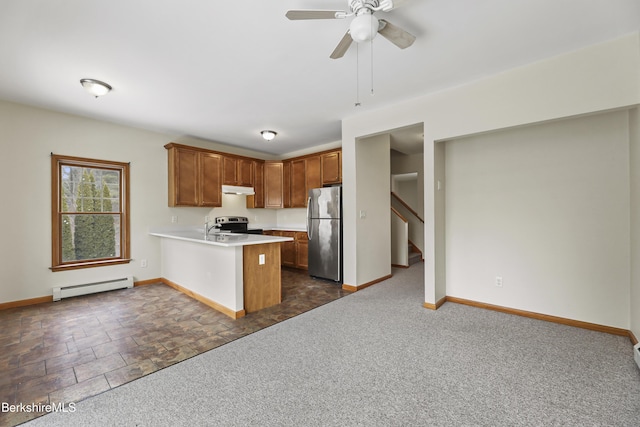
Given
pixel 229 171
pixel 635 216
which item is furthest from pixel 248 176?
pixel 635 216

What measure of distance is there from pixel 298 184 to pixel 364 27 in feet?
13.5

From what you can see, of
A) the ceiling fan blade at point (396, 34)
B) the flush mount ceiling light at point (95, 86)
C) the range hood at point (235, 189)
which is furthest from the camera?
the range hood at point (235, 189)

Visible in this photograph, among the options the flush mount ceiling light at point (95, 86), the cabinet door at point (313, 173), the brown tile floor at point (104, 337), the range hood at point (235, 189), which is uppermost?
the flush mount ceiling light at point (95, 86)

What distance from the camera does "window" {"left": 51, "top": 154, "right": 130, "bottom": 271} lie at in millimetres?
3920

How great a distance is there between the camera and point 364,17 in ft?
5.88

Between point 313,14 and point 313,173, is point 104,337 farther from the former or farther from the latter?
point 313,173

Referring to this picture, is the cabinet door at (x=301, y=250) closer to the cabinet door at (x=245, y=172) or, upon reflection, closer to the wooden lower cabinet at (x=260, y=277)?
the cabinet door at (x=245, y=172)

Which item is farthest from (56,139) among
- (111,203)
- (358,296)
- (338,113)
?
(358,296)

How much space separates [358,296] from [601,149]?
3109mm

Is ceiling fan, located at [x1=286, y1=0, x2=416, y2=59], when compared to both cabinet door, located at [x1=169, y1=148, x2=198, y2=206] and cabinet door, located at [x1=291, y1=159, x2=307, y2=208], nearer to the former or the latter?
cabinet door, located at [x1=291, y1=159, x2=307, y2=208]

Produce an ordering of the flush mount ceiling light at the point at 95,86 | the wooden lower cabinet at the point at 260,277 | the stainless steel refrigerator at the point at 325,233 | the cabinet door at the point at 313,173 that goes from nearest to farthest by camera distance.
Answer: the flush mount ceiling light at the point at 95,86
the wooden lower cabinet at the point at 260,277
the stainless steel refrigerator at the point at 325,233
the cabinet door at the point at 313,173

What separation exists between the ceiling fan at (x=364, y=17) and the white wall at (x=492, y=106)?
58.5 inches

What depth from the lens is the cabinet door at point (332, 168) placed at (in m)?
5.07

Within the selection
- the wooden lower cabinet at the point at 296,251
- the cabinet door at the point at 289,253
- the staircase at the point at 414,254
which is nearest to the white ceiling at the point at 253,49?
the wooden lower cabinet at the point at 296,251
